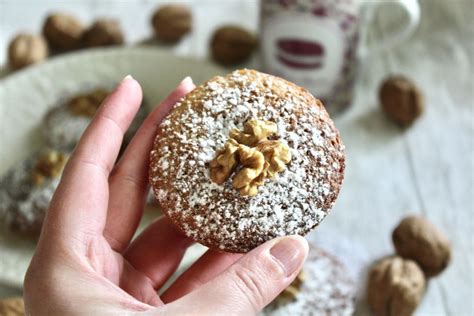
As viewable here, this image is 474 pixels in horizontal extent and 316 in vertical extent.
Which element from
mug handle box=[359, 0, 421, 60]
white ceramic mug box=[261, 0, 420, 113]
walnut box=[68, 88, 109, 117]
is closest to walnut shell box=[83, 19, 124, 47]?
walnut box=[68, 88, 109, 117]

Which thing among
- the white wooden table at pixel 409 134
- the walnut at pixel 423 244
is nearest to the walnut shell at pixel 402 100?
the white wooden table at pixel 409 134

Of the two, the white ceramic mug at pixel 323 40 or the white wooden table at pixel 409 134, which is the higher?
the white ceramic mug at pixel 323 40

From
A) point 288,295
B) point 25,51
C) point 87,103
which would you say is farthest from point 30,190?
point 288,295

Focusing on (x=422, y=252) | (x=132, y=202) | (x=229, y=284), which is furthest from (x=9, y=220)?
(x=422, y=252)

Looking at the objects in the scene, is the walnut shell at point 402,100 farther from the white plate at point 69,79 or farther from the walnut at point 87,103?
the walnut at point 87,103


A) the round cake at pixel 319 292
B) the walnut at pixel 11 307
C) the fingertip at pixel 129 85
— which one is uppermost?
the fingertip at pixel 129 85
